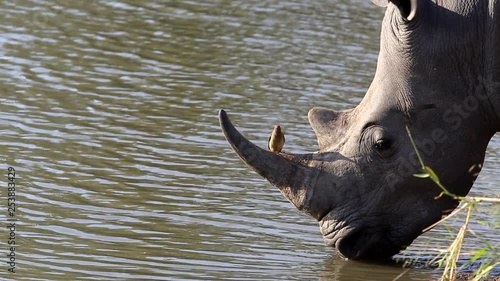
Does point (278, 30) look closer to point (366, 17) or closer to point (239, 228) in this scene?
point (366, 17)

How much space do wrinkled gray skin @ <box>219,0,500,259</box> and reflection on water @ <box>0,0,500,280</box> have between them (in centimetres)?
49

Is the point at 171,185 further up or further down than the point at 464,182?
further down

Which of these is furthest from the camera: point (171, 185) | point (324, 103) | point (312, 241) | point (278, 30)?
point (278, 30)

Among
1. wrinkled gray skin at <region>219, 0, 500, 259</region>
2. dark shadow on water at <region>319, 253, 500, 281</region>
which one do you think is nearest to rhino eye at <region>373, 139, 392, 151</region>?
wrinkled gray skin at <region>219, 0, 500, 259</region>

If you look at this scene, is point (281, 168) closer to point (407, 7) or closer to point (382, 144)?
point (382, 144)

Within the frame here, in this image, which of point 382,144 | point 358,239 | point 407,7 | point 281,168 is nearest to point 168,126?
point 281,168

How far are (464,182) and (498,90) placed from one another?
0.65m

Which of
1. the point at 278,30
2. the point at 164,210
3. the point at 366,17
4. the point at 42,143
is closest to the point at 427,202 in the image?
the point at 164,210

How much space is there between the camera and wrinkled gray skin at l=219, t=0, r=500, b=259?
7930 millimetres

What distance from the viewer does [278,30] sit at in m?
16.3

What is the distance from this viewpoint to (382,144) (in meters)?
8.05

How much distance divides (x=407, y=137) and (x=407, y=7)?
85 cm

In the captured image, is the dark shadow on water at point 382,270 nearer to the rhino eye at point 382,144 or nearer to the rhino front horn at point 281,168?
the rhino front horn at point 281,168

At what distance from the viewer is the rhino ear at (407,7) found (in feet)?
25.8
